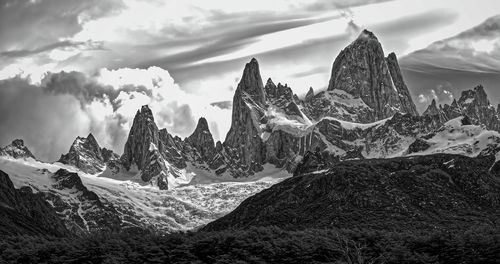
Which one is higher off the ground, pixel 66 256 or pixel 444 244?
pixel 66 256

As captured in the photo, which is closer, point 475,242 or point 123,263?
point 123,263

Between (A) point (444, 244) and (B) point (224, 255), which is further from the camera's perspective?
(A) point (444, 244)

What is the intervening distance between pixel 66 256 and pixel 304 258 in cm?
3900

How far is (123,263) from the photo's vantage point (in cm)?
12356

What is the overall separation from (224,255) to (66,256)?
25.9 m

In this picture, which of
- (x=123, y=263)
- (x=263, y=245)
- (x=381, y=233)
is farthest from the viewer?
(x=381, y=233)

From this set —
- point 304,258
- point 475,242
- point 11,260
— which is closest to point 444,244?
point 475,242

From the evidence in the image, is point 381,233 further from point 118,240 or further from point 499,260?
point 118,240

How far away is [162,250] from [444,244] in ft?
160

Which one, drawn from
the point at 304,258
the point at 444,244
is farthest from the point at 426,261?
the point at 304,258

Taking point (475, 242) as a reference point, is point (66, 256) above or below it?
above

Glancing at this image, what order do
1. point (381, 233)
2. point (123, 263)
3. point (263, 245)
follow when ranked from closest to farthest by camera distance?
point (123, 263) < point (263, 245) < point (381, 233)

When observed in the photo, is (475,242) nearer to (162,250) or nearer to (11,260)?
(162,250)

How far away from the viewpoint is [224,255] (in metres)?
125
